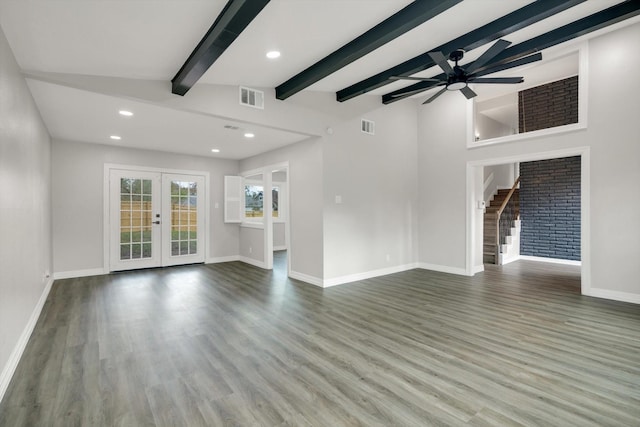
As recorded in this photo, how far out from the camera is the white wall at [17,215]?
7.75ft

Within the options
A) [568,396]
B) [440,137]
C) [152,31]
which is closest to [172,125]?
[152,31]

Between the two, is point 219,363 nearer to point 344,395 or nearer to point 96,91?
point 344,395

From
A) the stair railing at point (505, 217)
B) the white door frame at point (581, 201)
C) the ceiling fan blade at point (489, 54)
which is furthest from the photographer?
the stair railing at point (505, 217)

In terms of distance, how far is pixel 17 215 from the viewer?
282 centimetres

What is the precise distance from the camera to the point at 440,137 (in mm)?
6324

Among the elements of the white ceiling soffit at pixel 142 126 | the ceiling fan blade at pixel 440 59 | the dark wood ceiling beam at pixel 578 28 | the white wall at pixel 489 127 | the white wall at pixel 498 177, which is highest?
the white wall at pixel 489 127

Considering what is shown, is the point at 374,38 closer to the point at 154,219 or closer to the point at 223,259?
the point at 154,219

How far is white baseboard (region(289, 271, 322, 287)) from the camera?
5.21m

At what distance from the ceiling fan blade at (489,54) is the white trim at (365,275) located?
139 inches

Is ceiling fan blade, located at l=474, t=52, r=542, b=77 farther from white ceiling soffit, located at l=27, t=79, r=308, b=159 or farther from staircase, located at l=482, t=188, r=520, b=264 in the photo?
staircase, located at l=482, t=188, r=520, b=264

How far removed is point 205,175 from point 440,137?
5.25 m

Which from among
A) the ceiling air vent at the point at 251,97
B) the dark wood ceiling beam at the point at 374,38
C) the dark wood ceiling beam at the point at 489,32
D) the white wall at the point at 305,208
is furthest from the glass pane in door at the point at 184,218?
the dark wood ceiling beam at the point at 489,32

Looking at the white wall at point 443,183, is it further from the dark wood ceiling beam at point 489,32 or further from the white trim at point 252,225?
the white trim at point 252,225

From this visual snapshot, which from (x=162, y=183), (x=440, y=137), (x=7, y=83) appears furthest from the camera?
(x=162, y=183)
